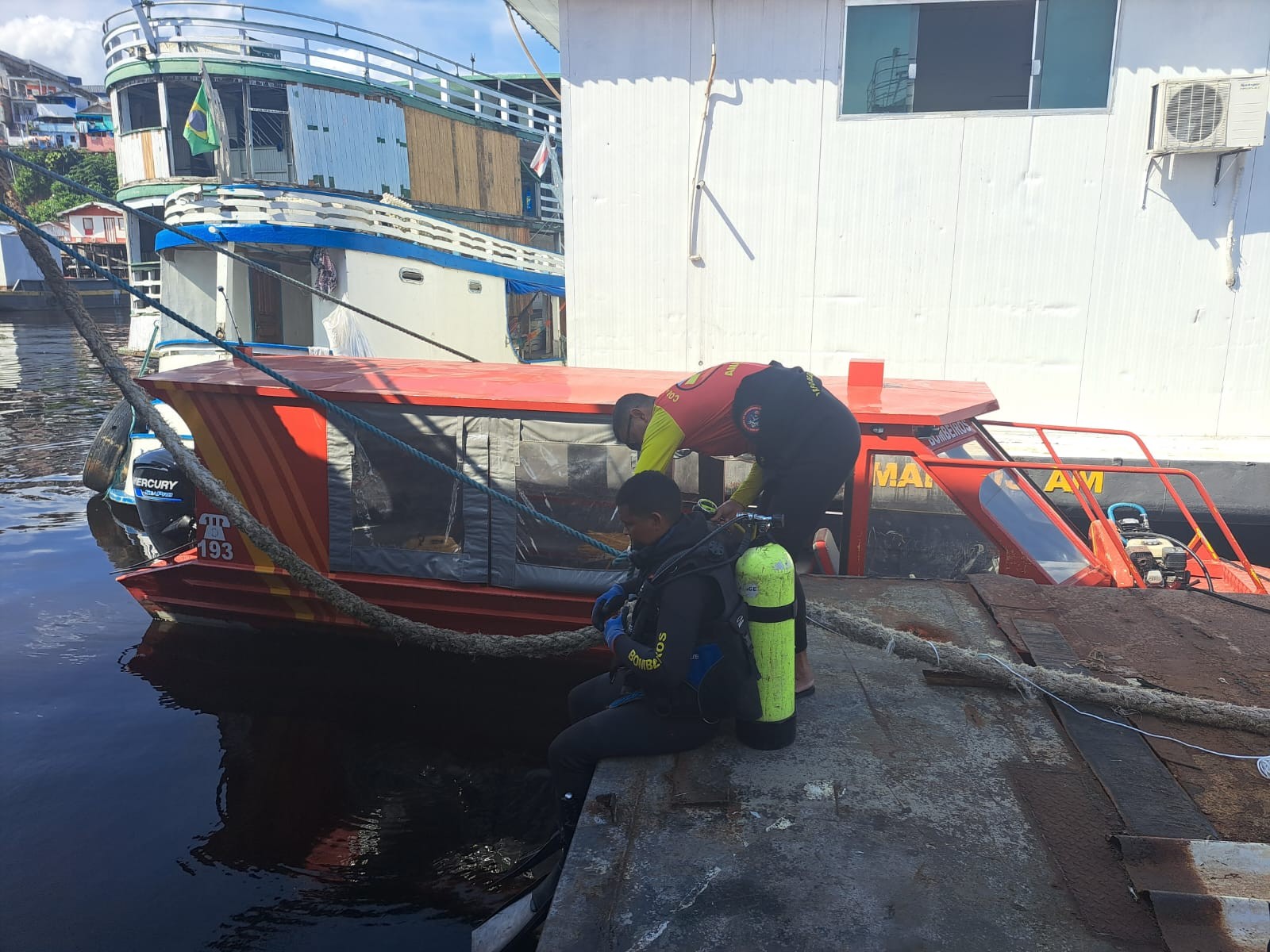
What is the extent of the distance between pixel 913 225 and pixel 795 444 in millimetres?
5554

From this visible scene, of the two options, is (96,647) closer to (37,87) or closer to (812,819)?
(812,819)

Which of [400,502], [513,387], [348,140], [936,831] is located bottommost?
[936,831]

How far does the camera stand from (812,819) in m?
2.60

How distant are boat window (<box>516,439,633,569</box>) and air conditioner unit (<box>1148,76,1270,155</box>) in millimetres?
6258

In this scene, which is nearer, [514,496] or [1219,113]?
[514,496]

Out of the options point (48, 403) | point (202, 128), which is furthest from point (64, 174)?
point (48, 403)

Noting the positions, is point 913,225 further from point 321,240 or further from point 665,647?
point 321,240

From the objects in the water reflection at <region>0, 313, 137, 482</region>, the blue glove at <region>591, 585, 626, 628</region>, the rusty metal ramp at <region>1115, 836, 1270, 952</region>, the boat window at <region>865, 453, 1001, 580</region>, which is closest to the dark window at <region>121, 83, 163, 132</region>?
the water reflection at <region>0, 313, 137, 482</region>

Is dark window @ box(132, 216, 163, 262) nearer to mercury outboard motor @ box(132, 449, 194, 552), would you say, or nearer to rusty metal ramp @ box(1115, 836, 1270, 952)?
mercury outboard motor @ box(132, 449, 194, 552)

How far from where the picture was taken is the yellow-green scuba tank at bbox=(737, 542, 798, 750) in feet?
9.55

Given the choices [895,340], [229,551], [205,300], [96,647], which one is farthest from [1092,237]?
[205,300]

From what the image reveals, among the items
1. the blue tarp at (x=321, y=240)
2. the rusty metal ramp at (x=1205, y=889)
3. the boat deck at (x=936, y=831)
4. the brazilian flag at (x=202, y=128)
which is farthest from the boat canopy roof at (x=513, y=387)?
the brazilian flag at (x=202, y=128)

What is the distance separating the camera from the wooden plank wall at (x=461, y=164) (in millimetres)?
22703

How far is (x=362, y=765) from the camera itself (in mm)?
5418
